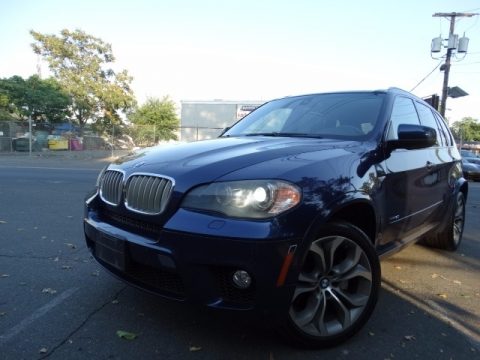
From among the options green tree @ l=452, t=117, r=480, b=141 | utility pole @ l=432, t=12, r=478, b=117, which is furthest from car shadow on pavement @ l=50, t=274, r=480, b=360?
green tree @ l=452, t=117, r=480, b=141

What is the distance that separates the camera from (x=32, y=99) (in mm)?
33406

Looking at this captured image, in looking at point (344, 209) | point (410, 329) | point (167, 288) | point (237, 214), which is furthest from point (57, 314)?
point (410, 329)

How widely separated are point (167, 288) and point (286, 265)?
2.47 feet

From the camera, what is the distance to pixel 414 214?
12.5 feet

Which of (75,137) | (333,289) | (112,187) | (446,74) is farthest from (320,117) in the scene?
(75,137)

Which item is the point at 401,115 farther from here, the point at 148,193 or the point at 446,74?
the point at 446,74

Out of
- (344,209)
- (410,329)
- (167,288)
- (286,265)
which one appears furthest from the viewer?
(410,329)

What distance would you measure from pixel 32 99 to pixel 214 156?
3478cm

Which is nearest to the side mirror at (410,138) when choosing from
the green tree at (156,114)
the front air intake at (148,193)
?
the front air intake at (148,193)

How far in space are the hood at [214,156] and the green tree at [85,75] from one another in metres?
37.5

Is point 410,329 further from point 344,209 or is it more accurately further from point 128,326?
point 128,326

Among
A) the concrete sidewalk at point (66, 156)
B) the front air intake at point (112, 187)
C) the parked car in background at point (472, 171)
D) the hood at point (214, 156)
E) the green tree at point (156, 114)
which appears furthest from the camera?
the green tree at point (156, 114)

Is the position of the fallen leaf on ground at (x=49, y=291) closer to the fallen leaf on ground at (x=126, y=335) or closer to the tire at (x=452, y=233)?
the fallen leaf on ground at (x=126, y=335)

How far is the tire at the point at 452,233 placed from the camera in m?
5.15
